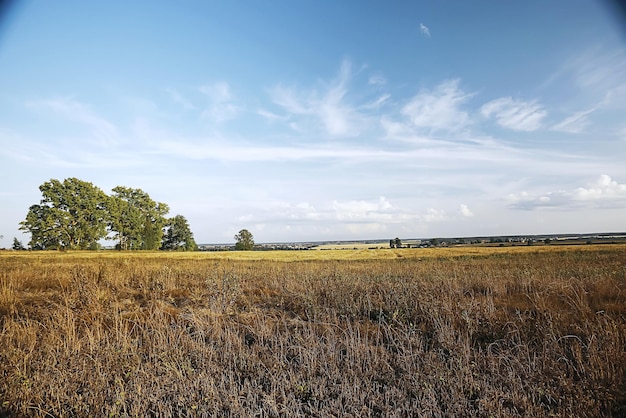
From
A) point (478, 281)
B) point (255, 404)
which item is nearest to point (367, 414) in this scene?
point (255, 404)

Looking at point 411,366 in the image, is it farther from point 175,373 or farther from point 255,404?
point 175,373

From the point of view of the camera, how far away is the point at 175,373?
180 inches

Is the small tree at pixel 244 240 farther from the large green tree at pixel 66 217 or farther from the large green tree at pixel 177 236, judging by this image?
the large green tree at pixel 66 217

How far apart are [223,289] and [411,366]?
5.45 m

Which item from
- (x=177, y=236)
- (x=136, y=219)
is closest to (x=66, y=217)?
(x=136, y=219)

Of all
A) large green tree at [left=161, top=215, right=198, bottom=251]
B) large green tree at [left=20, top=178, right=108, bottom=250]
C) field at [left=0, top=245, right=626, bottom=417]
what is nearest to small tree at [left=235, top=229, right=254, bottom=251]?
large green tree at [left=161, top=215, right=198, bottom=251]

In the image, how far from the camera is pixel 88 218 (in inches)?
2470

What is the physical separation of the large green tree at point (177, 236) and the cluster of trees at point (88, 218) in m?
10.6

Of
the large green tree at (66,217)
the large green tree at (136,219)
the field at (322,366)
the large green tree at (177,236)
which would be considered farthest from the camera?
the large green tree at (177,236)

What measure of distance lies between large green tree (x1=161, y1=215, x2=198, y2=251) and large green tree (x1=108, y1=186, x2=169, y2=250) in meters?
7.92

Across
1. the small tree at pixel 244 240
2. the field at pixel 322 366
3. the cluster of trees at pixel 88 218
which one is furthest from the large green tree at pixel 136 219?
the field at pixel 322 366

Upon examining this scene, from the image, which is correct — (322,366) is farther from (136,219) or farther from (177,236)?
(177,236)

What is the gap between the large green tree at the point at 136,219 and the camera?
68062 millimetres

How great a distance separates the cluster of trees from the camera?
58594mm
